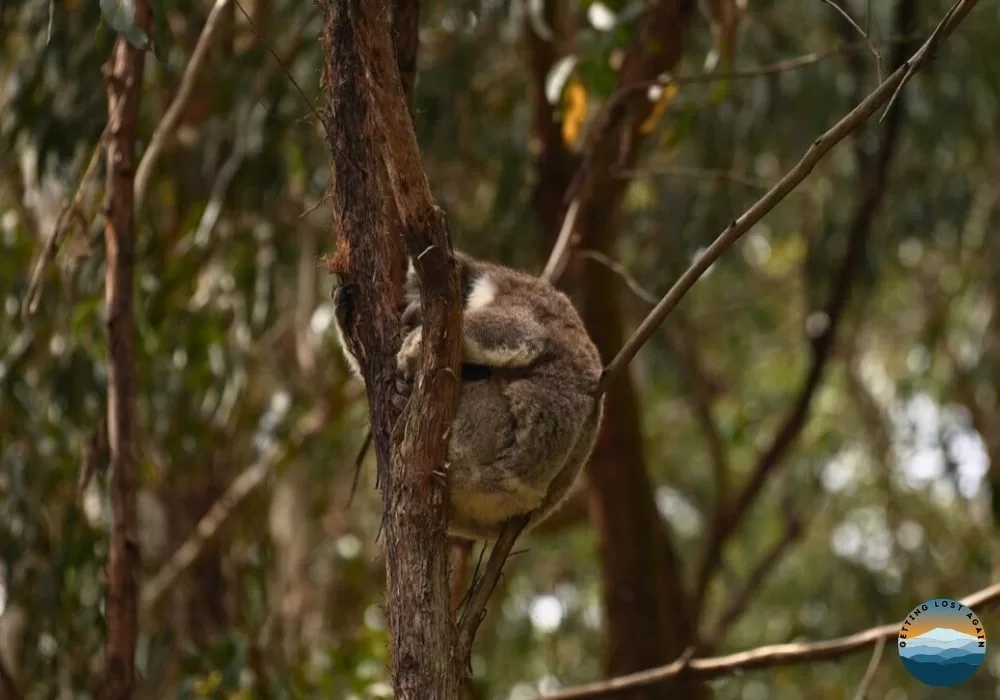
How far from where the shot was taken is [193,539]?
5727mm

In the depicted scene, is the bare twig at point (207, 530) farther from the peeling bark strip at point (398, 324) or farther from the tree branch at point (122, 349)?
the peeling bark strip at point (398, 324)

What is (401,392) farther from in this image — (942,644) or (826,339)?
(826,339)

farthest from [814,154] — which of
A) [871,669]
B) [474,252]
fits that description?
[474,252]

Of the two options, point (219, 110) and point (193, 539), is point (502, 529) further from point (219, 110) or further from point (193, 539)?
point (193, 539)

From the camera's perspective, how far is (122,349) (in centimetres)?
321

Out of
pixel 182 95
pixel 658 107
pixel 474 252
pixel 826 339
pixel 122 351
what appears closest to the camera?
pixel 122 351

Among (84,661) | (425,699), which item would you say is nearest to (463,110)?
(84,661)

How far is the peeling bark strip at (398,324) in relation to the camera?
2066 mm

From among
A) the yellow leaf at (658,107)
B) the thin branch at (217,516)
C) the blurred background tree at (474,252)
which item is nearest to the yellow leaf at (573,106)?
the blurred background tree at (474,252)

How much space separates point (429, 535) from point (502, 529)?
2.27 feet

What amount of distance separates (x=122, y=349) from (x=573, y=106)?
166cm

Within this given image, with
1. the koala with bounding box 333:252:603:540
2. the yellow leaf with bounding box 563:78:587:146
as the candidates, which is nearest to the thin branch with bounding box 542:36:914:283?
the yellow leaf with bounding box 563:78:587:146

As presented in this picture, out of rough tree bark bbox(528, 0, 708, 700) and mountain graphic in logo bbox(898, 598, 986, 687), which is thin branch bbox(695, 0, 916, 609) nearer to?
rough tree bark bbox(528, 0, 708, 700)

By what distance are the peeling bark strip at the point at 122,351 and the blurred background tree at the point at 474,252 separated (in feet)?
0.81
